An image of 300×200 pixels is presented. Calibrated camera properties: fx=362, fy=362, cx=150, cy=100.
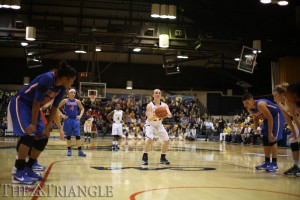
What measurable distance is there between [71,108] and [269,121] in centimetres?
528

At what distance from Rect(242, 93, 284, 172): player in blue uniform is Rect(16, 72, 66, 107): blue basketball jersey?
4030 millimetres

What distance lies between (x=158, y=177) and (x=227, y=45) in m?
17.8

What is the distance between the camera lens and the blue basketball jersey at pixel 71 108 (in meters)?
9.92

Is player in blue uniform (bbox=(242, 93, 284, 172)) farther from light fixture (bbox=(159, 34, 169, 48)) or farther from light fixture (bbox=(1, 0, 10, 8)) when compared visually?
light fixture (bbox=(1, 0, 10, 8))

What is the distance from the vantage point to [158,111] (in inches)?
326

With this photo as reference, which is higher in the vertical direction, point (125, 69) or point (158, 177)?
point (125, 69)

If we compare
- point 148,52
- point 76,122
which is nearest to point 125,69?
point 148,52

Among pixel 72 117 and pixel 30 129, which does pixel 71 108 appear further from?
pixel 30 129

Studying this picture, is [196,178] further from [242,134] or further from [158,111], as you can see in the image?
[242,134]

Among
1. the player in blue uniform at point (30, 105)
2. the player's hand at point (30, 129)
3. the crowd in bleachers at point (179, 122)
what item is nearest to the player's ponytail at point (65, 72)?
the player in blue uniform at point (30, 105)

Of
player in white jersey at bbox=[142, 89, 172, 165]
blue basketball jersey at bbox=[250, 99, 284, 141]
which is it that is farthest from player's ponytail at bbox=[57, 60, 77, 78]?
blue basketball jersey at bbox=[250, 99, 284, 141]

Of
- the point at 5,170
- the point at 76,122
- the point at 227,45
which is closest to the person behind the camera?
the point at 5,170

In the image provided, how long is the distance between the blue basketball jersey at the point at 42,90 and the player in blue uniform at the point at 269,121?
403 cm

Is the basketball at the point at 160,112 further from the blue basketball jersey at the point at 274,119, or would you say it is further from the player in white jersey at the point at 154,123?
the blue basketball jersey at the point at 274,119
